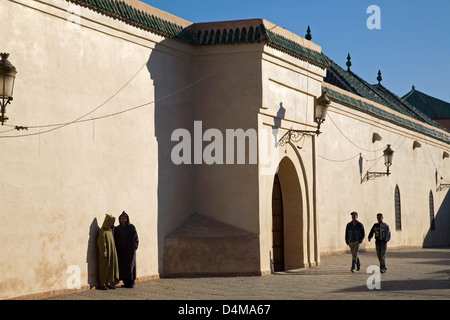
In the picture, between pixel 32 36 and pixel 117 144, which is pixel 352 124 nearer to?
pixel 117 144

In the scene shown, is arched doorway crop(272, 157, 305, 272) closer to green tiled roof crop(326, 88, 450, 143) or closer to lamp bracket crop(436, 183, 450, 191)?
green tiled roof crop(326, 88, 450, 143)

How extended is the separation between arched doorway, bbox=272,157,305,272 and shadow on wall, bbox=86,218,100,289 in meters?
5.66

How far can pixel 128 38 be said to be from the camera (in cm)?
1301

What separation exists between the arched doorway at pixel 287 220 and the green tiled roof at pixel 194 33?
273cm

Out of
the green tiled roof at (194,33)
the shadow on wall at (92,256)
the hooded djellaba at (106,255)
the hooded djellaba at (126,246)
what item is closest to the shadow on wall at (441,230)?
the green tiled roof at (194,33)

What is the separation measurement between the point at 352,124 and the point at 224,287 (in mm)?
11559

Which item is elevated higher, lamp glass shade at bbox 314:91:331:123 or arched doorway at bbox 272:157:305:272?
lamp glass shade at bbox 314:91:331:123

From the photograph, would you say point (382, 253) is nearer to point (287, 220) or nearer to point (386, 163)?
point (287, 220)

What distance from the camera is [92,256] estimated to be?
39.4 ft

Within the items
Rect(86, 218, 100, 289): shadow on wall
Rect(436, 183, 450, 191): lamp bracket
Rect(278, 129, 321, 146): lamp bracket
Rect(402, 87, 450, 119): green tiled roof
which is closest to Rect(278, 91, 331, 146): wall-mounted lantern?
Rect(278, 129, 321, 146): lamp bracket

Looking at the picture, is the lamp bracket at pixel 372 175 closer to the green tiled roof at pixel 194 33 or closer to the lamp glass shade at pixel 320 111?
the lamp glass shade at pixel 320 111

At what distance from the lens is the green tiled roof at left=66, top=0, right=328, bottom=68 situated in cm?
1262

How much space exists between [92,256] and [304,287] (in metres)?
3.57

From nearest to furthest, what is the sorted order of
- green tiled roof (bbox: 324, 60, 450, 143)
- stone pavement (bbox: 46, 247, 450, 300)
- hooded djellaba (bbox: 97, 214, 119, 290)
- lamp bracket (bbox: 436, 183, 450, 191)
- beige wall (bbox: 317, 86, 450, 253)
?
1. stone pavement (bbox: 46, 247, 450, 300)
2. hooded djellaba (bbox: 97, 214, 119, 290)
3. beige wall (bbox: 317, 86, 450, 253)
4. green tiled roof (bbox: 324, 60, 450, 143)
5. lamp bracket (bbox: 436, 183, 450, 191)
